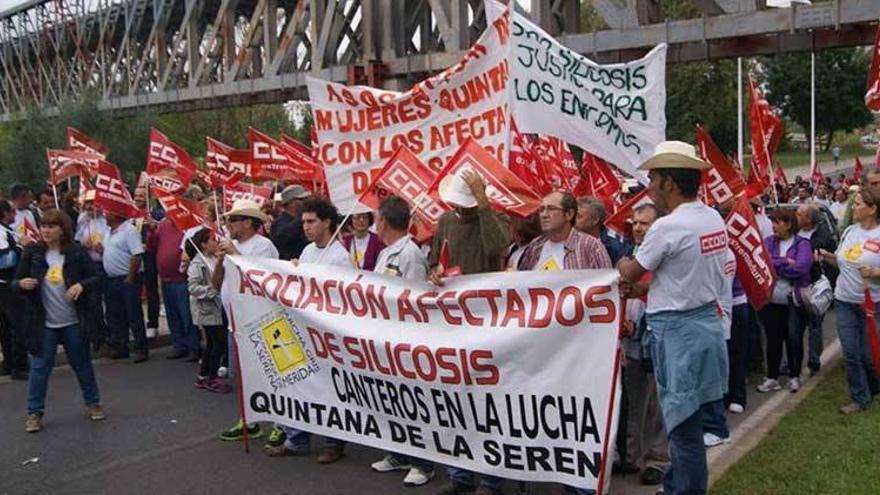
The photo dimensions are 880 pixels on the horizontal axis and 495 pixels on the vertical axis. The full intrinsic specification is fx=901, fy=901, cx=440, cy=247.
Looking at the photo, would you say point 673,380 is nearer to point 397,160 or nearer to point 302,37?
point 397,160

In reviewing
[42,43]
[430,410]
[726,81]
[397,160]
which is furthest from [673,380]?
[42,43]

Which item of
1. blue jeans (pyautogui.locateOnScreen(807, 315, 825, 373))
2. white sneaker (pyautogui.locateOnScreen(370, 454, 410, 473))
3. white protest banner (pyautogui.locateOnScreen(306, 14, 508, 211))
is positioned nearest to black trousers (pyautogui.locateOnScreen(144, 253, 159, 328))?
white protest banner (pyautogui.locateOnScreen(306, 14, 508, 211))

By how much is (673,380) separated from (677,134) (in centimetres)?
3878

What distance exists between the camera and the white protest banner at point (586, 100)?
20.9ft

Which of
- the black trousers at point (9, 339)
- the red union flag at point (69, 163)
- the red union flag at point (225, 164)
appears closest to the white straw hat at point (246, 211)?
the black trousers at point (9, 339)

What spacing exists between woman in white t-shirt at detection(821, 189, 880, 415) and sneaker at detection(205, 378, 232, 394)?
5.45 m

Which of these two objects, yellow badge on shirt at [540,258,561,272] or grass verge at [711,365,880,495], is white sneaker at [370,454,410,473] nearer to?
yellow badge on shirt at [540,258,561,272]

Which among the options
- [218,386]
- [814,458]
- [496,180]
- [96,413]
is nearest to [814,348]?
[814,458]

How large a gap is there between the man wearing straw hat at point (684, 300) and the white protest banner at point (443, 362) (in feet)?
0.85

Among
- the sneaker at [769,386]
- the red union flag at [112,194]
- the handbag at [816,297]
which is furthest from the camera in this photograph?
the red union flag at [112,194]

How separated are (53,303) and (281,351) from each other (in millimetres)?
2330

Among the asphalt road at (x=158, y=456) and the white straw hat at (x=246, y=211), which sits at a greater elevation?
the white straw hat at (x=246, y=211)

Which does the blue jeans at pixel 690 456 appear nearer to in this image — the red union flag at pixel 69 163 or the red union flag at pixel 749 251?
the red union flag at pixel 749 251

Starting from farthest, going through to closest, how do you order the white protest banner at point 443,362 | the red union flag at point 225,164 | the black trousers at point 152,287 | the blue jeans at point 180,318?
1. the red union flag at point 225,164
2. the black trousers at point 152,287
3. the blue jeans at point 180,318
4. the white protest banner at point 443,362
